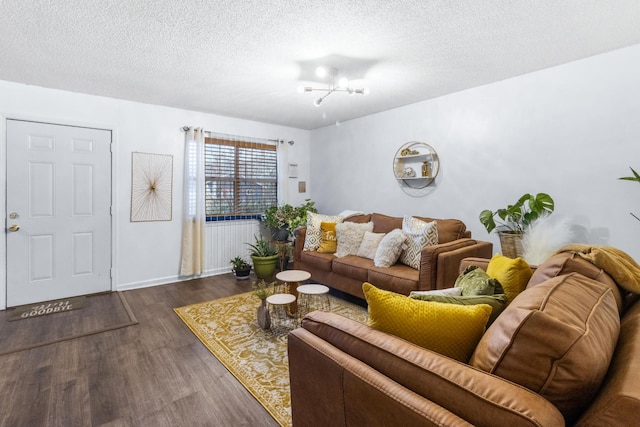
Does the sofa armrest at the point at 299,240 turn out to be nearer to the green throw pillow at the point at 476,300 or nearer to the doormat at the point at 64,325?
the doormat at the point at 64,325

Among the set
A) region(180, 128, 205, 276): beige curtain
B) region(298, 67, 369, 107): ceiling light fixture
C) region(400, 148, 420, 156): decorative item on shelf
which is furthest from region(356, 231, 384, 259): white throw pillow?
region(180, 128, 205, 276): beige curtain

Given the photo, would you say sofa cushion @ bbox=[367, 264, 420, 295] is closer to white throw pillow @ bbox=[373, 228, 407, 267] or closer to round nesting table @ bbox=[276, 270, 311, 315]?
white throw pillow @ bbox=[373, 228, 407, 267]

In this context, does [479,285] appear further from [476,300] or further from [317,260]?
[317,260]

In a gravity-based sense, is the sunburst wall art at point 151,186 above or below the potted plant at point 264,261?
above

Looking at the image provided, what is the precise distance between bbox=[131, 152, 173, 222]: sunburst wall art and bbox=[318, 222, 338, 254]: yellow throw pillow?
2165 mm

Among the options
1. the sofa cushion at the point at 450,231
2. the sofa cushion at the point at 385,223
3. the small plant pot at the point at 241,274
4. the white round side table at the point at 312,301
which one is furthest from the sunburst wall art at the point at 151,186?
the sofa cushion at the point at 450,231

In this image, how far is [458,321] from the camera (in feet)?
3.35

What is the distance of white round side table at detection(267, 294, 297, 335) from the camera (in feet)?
8.59

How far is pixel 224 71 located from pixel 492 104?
281cm

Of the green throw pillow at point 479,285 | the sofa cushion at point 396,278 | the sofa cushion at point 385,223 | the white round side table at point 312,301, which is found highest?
the sofa cushion at point 385,223

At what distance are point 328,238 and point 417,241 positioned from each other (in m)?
1.16

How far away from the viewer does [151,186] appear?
4.15 m

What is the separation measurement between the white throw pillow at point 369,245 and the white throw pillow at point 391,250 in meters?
0.26

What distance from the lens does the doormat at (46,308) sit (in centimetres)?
315
